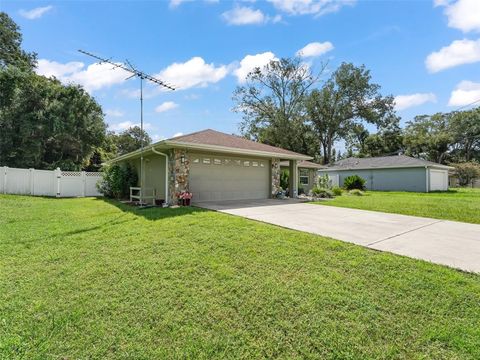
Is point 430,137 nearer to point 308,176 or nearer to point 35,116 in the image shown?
point 308,176

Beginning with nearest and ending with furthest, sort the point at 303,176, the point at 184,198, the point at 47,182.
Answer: the point at 184,198, the point at 47,182, the point at 303,176

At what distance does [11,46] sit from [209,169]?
21915mm

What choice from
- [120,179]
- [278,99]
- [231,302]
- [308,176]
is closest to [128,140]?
[278,99]

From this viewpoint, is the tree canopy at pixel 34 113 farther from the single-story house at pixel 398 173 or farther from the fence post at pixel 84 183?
the single-story house at pixel 398 173

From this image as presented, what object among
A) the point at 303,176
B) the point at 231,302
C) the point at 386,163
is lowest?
the point at 231,302

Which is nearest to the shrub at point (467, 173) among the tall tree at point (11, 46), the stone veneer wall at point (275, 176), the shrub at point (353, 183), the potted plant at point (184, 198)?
the shrub at point (353, 183)

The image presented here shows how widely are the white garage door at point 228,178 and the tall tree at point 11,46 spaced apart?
19269mm

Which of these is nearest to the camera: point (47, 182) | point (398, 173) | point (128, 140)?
point (47, 182)

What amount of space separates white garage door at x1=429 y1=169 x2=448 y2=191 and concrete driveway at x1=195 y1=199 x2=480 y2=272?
18879mm

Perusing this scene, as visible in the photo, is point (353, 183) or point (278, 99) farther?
point (278, 99)

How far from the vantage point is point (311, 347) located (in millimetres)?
2652

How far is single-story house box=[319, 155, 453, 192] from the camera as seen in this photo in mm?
22906

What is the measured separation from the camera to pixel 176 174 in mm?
10117

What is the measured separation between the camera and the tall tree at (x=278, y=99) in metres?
32.0
